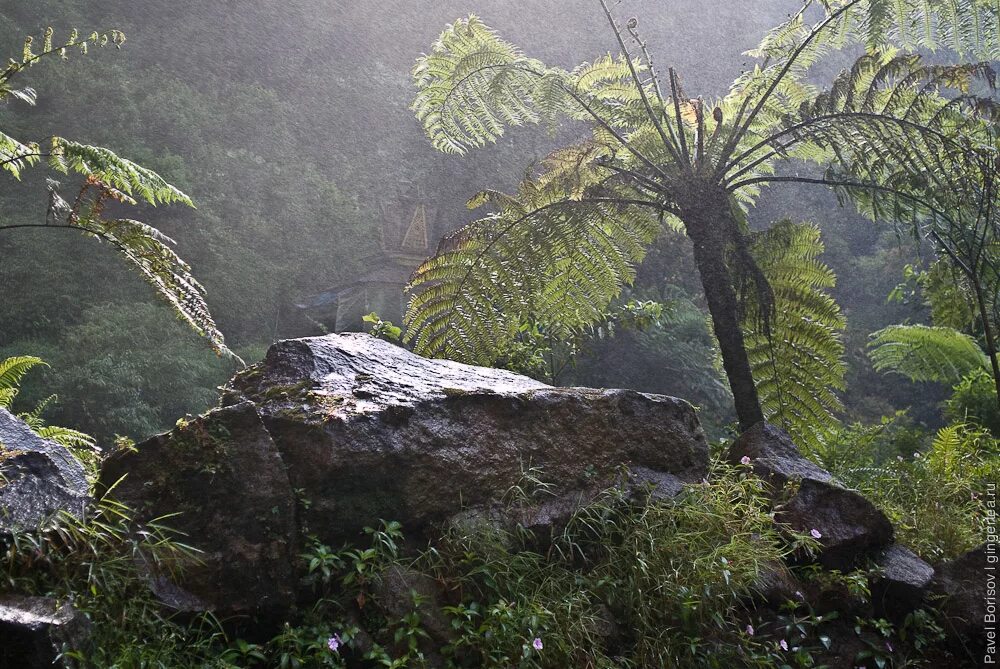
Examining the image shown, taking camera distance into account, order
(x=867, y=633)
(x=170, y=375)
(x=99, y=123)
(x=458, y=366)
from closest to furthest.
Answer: (x=867, y=633) < (x=458, y=366) < (x=170, y=375) < (x=99, y=123)

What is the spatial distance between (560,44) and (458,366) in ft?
26.9

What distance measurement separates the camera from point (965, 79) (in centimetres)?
299

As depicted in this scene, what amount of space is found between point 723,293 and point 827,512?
1045 mm

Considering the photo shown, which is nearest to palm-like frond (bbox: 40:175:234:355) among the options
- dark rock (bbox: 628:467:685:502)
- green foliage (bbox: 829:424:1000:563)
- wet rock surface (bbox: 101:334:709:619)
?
wet rock surface (bbox: 101:334:709:619)

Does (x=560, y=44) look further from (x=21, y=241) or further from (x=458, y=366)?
(x=458, y=366)

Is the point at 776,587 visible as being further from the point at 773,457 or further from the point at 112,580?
the point at 112,580

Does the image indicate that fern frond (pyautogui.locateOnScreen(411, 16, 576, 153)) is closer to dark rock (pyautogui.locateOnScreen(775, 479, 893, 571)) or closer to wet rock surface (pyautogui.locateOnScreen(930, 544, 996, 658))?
dark rock (pyautogui.locateOnScreen(775, 479, 893, 571))

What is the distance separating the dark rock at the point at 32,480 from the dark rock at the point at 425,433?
49 centimetres

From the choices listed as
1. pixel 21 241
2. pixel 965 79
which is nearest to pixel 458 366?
pixel 965 79

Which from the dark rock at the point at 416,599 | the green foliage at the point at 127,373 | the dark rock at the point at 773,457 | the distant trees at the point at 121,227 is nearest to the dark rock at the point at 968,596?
the dark rock at the point at 773,457

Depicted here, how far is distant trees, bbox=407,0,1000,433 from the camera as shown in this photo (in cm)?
308

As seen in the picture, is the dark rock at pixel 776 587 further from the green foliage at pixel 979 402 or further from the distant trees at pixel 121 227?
the green foliage at pixel 979 402

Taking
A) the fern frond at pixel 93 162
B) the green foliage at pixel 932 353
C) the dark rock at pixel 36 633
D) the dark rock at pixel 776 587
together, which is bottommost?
the dark rock at pixel 36 633

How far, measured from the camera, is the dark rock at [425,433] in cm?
203
